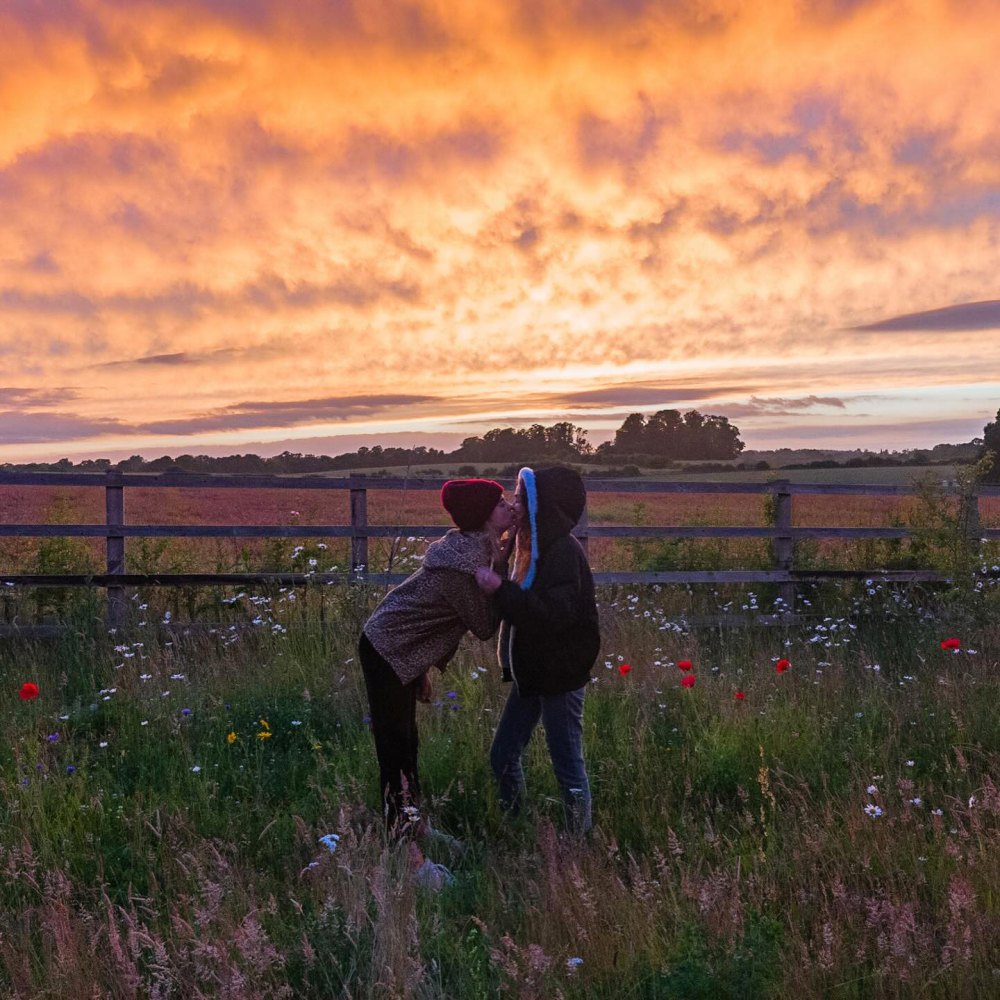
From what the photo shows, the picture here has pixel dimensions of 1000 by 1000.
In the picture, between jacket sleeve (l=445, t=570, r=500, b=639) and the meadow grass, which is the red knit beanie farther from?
the meadow grass

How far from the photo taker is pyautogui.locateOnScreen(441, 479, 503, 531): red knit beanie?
4156 mm

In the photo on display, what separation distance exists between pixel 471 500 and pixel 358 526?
5914mm

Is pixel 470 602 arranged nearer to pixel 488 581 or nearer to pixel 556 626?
pixel 488 581

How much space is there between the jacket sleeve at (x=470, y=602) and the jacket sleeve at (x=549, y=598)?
0.38 ft

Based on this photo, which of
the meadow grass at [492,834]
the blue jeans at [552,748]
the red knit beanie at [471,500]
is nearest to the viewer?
the meadow grass at [492,834]

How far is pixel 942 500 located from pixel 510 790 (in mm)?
7005

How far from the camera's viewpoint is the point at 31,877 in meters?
3.67

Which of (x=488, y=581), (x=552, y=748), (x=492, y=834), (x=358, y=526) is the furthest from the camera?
(x=358, y=526)

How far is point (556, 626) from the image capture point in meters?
4.25

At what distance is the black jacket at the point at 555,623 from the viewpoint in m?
4.25

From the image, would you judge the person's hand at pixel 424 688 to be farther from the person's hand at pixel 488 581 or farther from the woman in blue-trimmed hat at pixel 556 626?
the person's hand at pixel 488 581

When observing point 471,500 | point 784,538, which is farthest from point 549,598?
point 784,538

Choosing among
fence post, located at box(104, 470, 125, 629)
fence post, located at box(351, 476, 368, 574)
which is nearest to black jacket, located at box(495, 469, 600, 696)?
fence post, located at box(351, 476, 368, 574)

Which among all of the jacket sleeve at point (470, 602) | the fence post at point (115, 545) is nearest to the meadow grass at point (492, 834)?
the jacket sleeve at point (470, 602)
